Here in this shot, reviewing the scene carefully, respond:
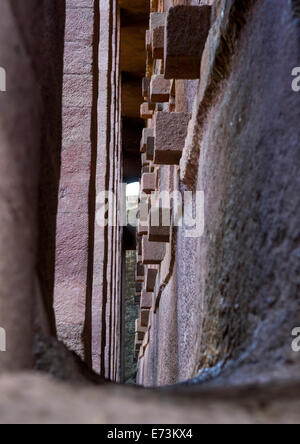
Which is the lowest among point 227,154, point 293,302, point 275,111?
point 293,302

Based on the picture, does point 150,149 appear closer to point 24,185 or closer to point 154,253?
point 154,253

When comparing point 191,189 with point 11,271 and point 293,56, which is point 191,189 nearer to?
point 293,56

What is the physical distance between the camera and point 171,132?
11.8 ft

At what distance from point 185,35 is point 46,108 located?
1.11m

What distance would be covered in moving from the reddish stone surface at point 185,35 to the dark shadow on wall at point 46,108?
0.68 meters

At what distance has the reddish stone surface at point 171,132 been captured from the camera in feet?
11.8

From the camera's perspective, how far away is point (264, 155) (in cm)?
153

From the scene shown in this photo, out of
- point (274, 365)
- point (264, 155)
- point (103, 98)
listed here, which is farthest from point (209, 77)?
point (103, 98)

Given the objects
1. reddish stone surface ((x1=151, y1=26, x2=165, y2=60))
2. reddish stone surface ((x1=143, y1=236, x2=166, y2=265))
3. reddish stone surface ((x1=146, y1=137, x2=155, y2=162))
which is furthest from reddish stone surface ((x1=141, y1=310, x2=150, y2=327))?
reddish stone surface ((x1=151, y1=26, x2=165, y2=60))

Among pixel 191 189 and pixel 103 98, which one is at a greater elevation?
pixel 103 98

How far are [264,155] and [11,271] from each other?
68cm

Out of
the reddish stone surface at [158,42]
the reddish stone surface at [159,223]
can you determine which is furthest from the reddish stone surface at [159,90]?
the reddish stone surface at [159,223]

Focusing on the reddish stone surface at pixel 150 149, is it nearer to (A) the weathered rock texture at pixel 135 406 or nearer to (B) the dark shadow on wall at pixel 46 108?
(B) the dark shadow on wall at pixel 46 108

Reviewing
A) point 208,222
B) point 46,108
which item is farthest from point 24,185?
point 208,222
